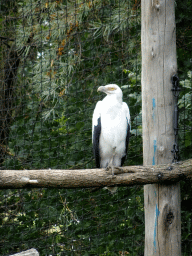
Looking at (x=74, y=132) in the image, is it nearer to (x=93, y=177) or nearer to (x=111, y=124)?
(x=111, y=124)

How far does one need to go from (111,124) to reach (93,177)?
2.15ft

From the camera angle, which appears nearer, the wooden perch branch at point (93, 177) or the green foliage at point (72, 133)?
the wooden perch branch at point (93, 177)

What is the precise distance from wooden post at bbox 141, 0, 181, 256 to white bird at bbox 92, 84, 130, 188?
461 millimetres

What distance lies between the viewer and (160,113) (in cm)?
188

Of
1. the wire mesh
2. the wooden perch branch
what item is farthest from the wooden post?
the wire mesh

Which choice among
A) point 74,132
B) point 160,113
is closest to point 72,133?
point 74,132

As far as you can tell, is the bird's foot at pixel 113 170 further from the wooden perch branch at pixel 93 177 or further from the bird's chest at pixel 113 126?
the bird's chest at pixel 113 126

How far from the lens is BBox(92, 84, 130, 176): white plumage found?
2.34m

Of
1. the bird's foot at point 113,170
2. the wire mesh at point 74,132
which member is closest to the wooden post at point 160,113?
the bird's foot at point 113,170

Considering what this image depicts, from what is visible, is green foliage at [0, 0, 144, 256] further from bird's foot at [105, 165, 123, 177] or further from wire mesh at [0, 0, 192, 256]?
bird's foot at [105, 165, 123, 177]

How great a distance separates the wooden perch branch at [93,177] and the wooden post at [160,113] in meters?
0.09

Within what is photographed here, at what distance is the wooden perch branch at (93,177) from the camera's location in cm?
166

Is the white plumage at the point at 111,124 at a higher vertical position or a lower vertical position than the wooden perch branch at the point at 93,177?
higher

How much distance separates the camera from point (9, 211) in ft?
12.5
